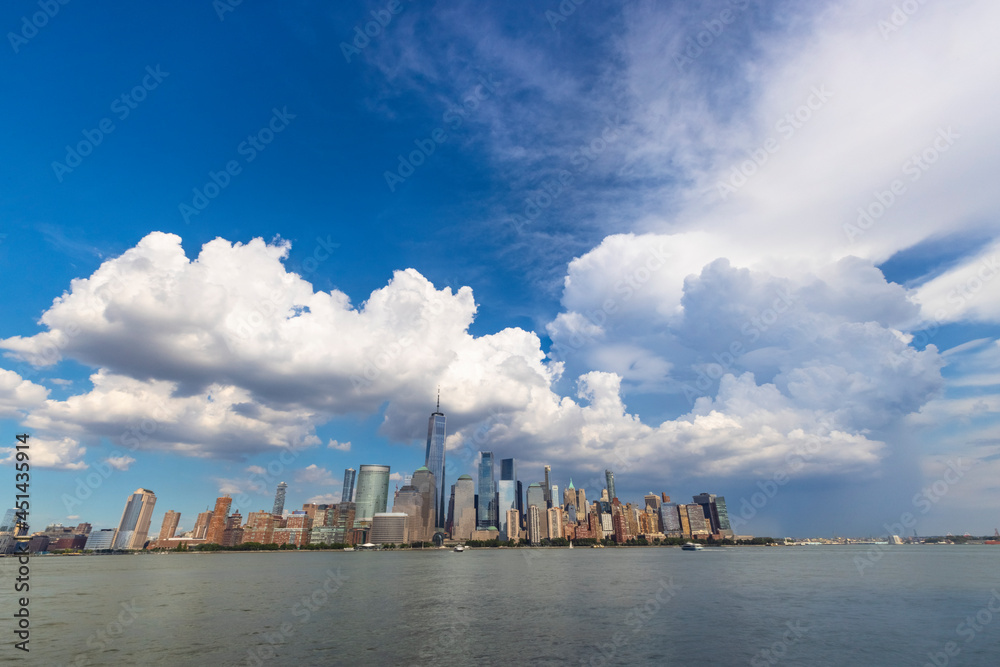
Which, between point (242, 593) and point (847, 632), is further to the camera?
point (242, 593)

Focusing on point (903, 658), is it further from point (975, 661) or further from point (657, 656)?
point (657, 656)

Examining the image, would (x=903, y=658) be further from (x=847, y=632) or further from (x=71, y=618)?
(x=71, y=618)

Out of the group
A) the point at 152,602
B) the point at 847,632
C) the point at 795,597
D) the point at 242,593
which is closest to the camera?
the point at 847,632

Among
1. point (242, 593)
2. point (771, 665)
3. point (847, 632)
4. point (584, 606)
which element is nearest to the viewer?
point (771, 665)

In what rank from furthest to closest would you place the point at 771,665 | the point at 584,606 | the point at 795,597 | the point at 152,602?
the point at 795,597, the point at 152,602, the point at 584,606, the point at 771,665

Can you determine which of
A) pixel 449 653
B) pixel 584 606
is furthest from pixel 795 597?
pixel 449 653

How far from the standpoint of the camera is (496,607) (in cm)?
6656

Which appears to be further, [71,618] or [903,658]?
[71,618]

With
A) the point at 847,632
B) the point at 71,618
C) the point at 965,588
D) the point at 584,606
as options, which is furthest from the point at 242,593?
the point at 965,588

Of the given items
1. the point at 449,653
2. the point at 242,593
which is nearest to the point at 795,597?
the point at 449,653

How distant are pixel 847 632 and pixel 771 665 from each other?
63.1ft

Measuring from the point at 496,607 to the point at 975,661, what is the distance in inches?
1996

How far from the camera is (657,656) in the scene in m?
40.2

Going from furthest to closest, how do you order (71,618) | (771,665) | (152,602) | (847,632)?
(152,602), (71,618), (847,632), (771,665)
